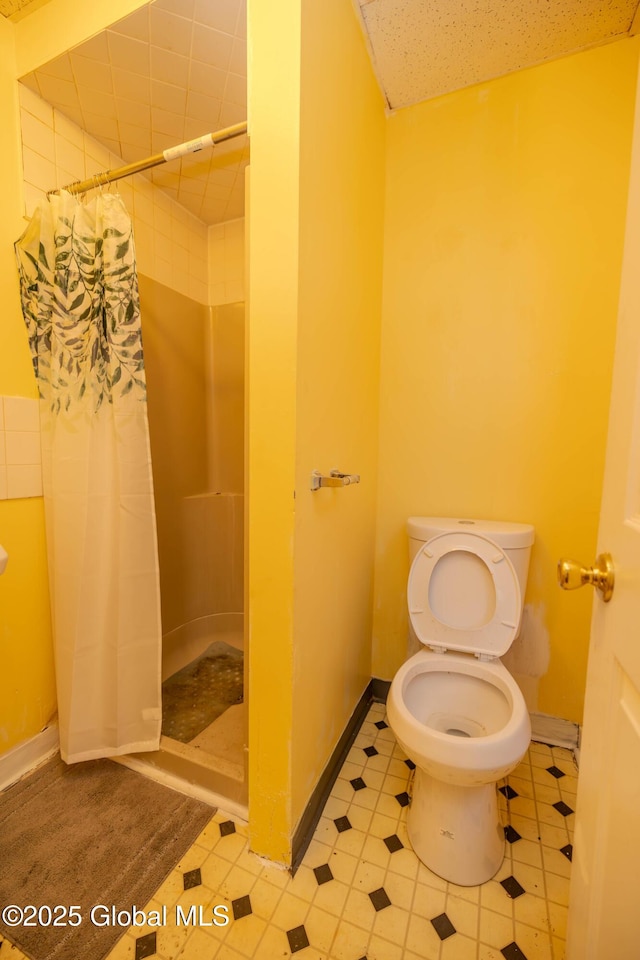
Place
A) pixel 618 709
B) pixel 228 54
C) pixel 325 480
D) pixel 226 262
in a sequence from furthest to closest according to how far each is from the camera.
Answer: pixel 226 262 → pixel 228 54 → pixel 325 480 → pixel 618 709

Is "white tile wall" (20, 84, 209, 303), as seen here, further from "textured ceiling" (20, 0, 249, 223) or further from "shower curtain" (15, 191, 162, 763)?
"shower curtain" (15, 191, 162, 763)

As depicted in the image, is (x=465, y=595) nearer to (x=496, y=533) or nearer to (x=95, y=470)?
(x=496, y=533)

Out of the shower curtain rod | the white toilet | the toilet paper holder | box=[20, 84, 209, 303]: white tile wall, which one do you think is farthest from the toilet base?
box=[20, 84, 209, 303]: white tile wall

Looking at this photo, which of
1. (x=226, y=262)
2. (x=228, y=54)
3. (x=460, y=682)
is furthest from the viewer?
(x=226, y=262)

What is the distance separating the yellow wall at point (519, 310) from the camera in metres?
1.25

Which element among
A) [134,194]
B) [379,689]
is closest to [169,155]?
[134,194]

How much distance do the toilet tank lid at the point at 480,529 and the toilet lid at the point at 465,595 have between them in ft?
0.08

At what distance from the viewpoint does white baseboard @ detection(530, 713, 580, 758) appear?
4.58ft

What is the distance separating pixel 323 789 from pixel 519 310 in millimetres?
1687

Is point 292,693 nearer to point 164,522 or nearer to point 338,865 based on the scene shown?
point 338,865

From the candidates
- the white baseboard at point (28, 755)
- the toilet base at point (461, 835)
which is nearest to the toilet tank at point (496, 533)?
the toilet base at point (461, 835)

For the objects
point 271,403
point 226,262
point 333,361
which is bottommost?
point 271,403

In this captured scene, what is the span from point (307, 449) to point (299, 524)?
19cm

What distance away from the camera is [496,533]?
124 centimetres
